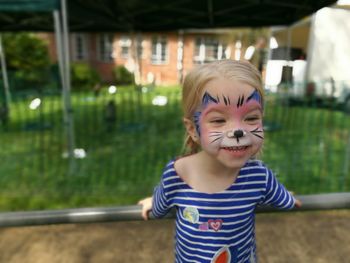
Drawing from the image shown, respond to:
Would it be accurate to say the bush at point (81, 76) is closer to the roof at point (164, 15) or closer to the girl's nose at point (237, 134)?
the roof at point (164, 15)

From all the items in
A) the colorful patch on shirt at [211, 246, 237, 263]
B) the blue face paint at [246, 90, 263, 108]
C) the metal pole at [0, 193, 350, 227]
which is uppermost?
the blue face paint at [246, 90, 263, 108]

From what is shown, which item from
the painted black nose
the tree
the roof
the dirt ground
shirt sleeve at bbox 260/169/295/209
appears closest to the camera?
the painted black nose

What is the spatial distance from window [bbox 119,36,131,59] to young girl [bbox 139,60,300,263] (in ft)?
75.3

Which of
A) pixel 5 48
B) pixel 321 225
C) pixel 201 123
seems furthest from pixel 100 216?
pixel 5 48

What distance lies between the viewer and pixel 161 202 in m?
1.09

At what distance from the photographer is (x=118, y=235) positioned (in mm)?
3074

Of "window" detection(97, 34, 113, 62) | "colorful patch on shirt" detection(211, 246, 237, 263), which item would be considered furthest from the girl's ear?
"window" detection(97, 34, 113, 62)

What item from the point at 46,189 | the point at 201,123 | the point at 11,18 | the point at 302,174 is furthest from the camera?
the point at 11,18

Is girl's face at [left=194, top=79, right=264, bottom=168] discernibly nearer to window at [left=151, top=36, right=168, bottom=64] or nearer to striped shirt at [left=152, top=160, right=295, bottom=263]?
striped shirt at [left=152, top=160, right=295, bottom=263]

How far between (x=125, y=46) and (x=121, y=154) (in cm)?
1895

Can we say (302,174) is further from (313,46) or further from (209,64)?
(313,46)

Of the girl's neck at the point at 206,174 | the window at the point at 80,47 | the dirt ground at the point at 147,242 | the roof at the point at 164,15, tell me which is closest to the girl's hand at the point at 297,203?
the girl's neck at the point at 206,174

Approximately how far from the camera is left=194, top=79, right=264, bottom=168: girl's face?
901 millimetres

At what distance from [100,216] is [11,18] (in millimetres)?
9366
